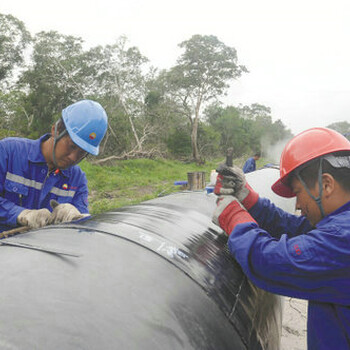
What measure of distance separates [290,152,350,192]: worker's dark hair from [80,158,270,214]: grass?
3977mm

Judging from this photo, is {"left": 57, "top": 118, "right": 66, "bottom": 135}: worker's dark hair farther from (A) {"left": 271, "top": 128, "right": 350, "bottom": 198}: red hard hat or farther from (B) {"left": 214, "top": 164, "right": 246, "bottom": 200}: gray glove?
Answer: (A) {"left": 271, "top": 128, "right": 350, "bottom": 198}: red hard hat

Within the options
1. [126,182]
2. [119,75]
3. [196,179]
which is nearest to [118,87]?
[119,75]

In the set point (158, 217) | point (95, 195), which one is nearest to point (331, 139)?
point (158, 217)

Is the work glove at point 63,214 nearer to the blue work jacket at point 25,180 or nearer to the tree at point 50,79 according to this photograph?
the blue work jacket at point 25,180

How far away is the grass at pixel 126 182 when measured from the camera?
331 inches

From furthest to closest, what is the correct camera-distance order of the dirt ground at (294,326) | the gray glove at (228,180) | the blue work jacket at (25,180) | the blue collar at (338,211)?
the dirt ground at (294,326)
the blue work jacket at (25,180)
the gray glove at (228,180)
the blue collar at (338,211)

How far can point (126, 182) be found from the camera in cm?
1188

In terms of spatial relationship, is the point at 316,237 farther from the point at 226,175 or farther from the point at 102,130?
the point at 102,130

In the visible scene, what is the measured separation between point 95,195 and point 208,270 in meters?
8.39

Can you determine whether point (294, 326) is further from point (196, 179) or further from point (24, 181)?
point (24, 181)

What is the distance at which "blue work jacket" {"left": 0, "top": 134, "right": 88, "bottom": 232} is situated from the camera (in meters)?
2.09

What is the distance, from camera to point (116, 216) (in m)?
1.63

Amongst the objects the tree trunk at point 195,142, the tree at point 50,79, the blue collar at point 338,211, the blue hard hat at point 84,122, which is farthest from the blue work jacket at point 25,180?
the tree trunk at point 195,142

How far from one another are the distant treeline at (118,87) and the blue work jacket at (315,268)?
15.2 meters
